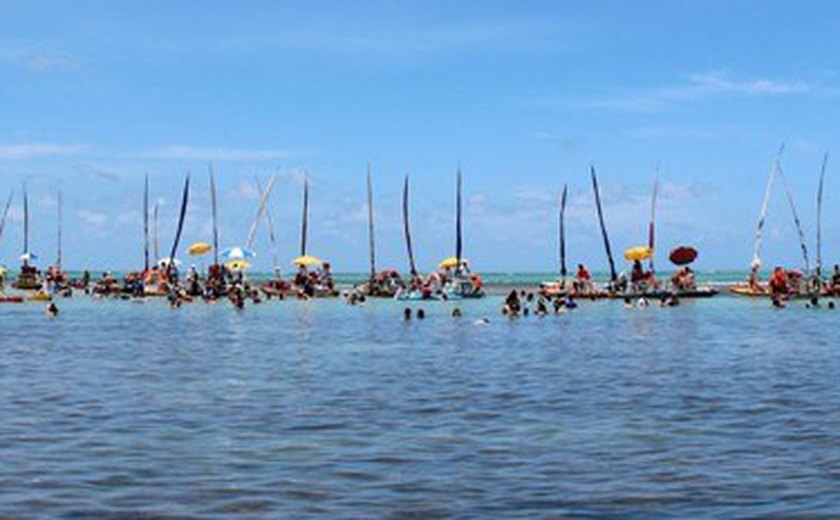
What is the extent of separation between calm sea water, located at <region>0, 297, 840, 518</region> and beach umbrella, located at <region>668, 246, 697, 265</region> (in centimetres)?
4940

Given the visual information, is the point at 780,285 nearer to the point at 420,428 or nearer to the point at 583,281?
the point at 583,281

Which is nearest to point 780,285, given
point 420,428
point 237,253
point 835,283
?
point 835,283

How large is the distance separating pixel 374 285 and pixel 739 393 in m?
71.9

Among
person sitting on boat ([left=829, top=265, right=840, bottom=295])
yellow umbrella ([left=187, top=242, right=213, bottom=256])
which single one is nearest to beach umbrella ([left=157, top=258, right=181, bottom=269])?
yellow umbrella ([left=187, top=242, right=213, bottom=256])

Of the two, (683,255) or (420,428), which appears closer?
(420,428)

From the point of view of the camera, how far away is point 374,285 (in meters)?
100

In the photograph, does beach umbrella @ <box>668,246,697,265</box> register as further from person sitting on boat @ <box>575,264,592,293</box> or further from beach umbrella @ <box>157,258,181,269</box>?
beach umbrella @ <box>157,258,181,269</box>

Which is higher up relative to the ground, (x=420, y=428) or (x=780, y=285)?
(x=780, y=285)

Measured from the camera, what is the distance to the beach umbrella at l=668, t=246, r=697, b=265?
324 feet

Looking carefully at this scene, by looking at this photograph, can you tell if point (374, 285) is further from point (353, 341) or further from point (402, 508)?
point (402, 508)

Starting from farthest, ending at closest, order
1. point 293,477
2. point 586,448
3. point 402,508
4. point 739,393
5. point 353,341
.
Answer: point 353,341 < point 739,393 < point 586,448 < point 293,477 < point 402,508

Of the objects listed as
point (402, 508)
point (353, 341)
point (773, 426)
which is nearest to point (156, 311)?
point (353, 341)

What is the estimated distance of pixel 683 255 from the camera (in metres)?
98.8

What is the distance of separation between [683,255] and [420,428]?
79.0 metres
